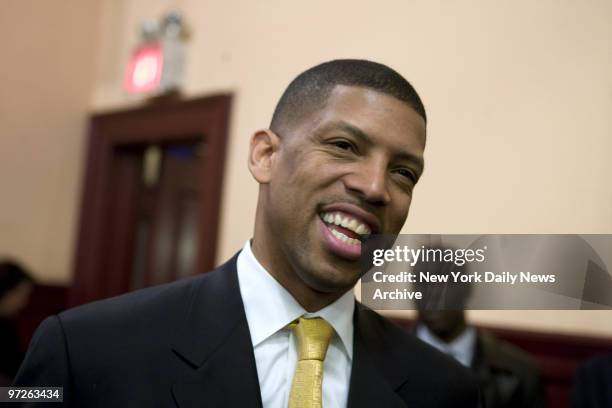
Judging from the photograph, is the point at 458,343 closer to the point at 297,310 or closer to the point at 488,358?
the point at 488,358

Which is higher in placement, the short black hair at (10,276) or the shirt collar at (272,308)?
the short black hair at (10,276)

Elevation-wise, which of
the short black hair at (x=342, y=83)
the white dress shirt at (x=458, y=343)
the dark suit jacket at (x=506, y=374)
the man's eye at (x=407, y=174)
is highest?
the short black hair at (x=342, y=83)

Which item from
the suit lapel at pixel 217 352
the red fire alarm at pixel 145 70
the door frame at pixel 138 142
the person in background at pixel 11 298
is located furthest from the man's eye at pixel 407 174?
the person in background at pixel 11 298

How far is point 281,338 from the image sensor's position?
74 centimetres

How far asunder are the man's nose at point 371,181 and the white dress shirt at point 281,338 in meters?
0.16

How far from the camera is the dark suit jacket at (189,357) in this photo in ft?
2.19

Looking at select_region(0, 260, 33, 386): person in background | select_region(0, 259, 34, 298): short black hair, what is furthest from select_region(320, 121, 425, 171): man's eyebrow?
select_region(0, 259, 34, 298): short black hair

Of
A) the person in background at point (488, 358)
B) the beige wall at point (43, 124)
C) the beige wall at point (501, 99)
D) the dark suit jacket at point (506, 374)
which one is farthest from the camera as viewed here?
the beige wall at point (43, 124)

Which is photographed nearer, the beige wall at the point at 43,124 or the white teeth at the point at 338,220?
the white teeth at the point at 338,220

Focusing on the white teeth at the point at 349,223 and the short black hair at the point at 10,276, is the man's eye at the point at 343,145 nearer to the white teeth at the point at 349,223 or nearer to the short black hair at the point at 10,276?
the white teeth at the point at 349,223

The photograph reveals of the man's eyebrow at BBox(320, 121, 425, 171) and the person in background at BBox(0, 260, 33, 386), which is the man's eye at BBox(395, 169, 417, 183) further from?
the person in background at BBox(0, 260, 33, 386)

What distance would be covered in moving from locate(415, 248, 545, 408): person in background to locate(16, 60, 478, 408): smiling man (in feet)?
0.29

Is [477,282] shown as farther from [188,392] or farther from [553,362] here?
[553,362]

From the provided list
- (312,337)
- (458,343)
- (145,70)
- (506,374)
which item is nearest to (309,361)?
(312,337)
